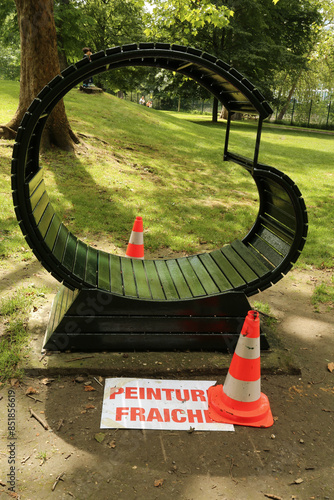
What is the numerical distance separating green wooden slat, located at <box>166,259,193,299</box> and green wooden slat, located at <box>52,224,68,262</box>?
112 centimetres

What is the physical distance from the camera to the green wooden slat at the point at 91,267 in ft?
12.2

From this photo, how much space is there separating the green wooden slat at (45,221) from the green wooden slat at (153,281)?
111 cm

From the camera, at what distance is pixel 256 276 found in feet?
13.0

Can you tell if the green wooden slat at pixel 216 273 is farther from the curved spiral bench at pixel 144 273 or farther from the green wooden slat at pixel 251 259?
the green wooden slat at pixel 251 259

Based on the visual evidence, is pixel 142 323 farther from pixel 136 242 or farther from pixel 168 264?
pixel 136 242

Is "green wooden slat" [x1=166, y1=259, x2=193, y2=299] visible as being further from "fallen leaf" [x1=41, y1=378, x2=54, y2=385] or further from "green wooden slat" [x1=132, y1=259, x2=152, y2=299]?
"fallen leaf" [x1=41, y1=378, x2=54, y2=385]

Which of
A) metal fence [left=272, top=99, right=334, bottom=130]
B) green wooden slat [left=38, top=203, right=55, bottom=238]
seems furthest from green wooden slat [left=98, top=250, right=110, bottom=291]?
metal fence [left=272, top=99, right=334, bottom=130]

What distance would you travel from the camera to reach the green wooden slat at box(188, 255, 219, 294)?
391cm

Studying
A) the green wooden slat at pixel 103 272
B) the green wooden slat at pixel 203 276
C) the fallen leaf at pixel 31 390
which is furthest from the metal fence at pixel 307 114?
the fallen leaf at pixel 31 390

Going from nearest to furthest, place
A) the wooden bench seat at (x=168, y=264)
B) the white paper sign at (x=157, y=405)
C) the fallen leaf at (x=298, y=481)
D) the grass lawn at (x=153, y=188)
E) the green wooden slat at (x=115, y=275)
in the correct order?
1. the fallen leaf at (x=298, y=481)
2. the white paper sign at (x=157, y=405)
3. the wooden bench seat at (x=168, y=264)
4. the green wooden slat at (x=115, y=275)
5. the grass lawn at (x=153, y=188)

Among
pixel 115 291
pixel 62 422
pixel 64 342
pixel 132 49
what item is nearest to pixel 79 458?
pixel 62 422

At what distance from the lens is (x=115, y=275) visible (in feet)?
13.5

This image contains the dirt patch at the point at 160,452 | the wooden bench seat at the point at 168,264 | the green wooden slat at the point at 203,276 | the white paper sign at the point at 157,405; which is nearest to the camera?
the dirt patch at the point at 160,452

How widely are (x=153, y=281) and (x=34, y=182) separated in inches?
57.2
